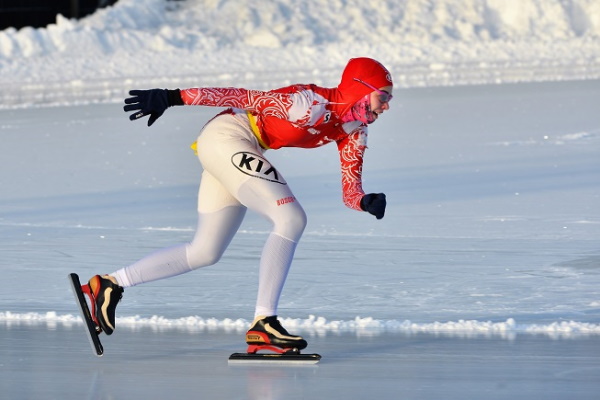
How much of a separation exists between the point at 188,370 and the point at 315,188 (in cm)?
379

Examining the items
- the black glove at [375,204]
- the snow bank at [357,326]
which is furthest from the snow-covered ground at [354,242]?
the black glove at [375,204]

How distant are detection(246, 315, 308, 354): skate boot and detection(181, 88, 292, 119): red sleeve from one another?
2.02 ft

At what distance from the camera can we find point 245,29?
61.1ft

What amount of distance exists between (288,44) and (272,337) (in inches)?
573

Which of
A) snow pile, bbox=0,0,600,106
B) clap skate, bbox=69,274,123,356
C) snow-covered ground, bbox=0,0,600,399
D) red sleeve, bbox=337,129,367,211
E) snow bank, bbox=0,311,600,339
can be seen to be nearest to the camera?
snow-covered ground, bbox=0,0,600,399

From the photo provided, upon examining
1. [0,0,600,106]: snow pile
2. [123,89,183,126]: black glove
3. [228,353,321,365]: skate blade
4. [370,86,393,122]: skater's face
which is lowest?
[228,353,321,365]: skate blade

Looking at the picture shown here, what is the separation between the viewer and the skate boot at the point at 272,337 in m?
3.70

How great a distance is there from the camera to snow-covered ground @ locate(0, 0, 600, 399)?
3.69m

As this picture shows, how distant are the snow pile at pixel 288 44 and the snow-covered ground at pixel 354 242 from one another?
192 mm

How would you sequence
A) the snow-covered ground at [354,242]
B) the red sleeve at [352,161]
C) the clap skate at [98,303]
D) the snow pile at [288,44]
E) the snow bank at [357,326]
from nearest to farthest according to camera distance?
1. the snow-covered ground at [354,242]
2. the clap skate at [98,303]
3. the red sleeve at [352,161]
4. the snow bank at [357,326]
5. the snow pile at [288,44]

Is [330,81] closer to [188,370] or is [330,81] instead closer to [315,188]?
[315,188]

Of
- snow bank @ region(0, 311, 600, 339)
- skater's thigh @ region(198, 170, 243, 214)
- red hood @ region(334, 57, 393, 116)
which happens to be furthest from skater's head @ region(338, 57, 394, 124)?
snow bank @ region(0, 311, 600, 339)

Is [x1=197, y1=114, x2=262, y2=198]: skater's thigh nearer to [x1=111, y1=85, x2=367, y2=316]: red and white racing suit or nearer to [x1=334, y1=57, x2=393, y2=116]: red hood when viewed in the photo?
[x1=111, y1=85, x2=367, y2=316]: red and white racing suit

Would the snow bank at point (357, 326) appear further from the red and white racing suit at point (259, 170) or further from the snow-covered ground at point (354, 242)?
the red and white racing suit at point (259, 170)
